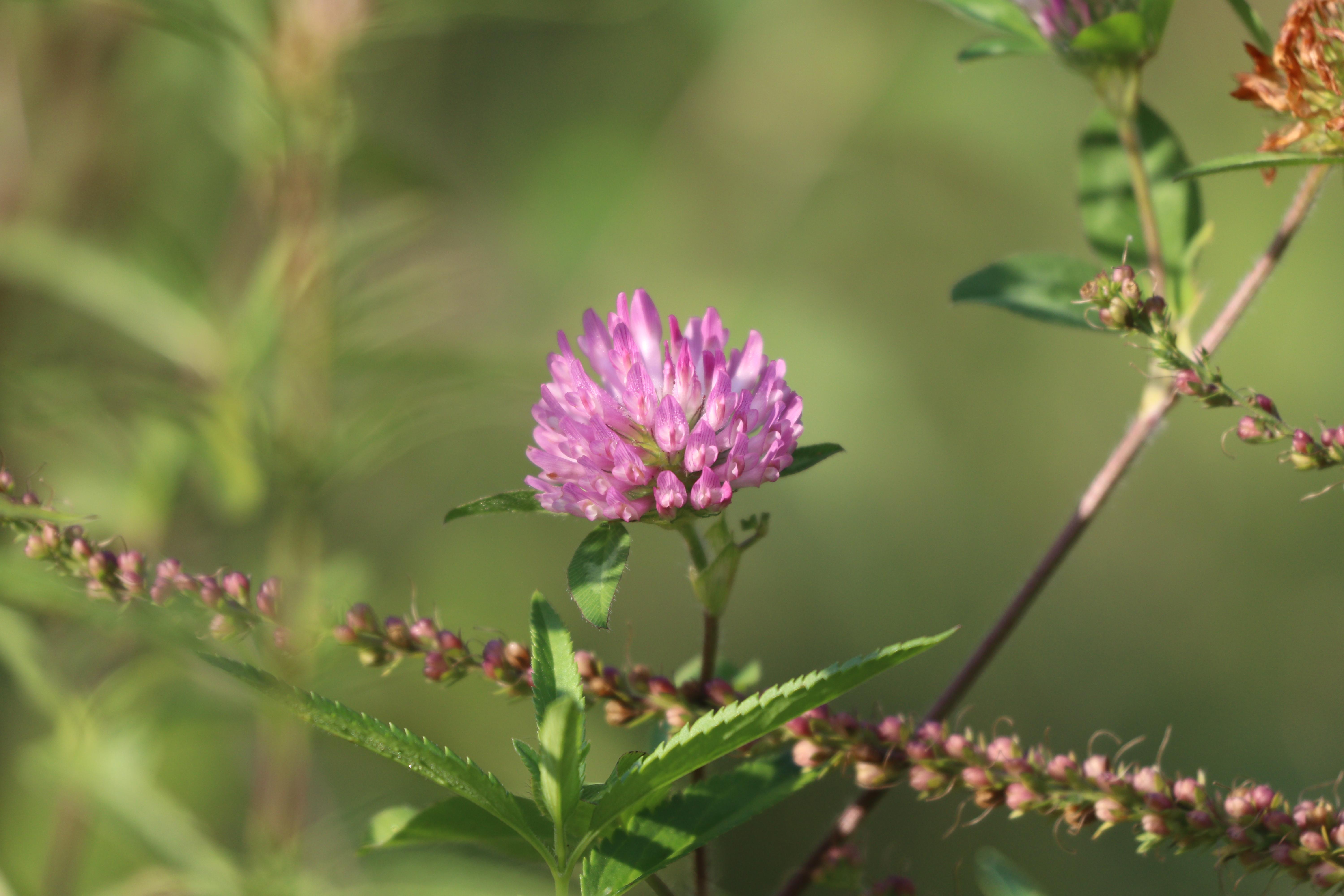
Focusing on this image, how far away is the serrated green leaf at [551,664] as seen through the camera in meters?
0.47

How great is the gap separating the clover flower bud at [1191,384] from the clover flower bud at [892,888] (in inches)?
10.4

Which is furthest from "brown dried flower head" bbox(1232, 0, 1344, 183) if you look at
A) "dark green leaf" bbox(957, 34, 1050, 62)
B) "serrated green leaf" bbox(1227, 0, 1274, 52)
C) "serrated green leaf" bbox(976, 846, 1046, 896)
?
"serrated green leaf" bbox(976, 846, 1046, 896)

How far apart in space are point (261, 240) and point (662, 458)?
1060 millimetres

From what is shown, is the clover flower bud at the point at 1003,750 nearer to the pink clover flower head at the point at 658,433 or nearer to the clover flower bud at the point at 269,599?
the pink clover flower head at the point at 658,433

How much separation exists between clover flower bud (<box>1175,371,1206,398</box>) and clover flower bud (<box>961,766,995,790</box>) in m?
0.18

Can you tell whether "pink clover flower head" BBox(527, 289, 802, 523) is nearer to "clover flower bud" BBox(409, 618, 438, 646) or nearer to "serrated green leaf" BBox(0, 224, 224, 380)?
"clover flower bud" BBox(409, 618, 438, 646)

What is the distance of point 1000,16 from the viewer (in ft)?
2.27

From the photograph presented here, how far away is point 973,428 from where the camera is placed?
7.56 ft

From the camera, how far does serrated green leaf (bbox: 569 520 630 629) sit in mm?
501

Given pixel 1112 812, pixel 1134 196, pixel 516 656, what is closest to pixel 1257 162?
pixel 1134 196

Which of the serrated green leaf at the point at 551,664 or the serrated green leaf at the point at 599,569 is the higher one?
the serrated green leaf at the point at 599,569

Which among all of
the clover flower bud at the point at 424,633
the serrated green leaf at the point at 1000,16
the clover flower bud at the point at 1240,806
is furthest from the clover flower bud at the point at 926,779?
the serrated green leaf at the point at 1000,16

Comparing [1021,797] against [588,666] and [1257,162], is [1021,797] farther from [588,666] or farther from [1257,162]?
[1257,162]

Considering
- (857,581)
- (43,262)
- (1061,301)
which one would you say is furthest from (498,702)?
(1061,301)
